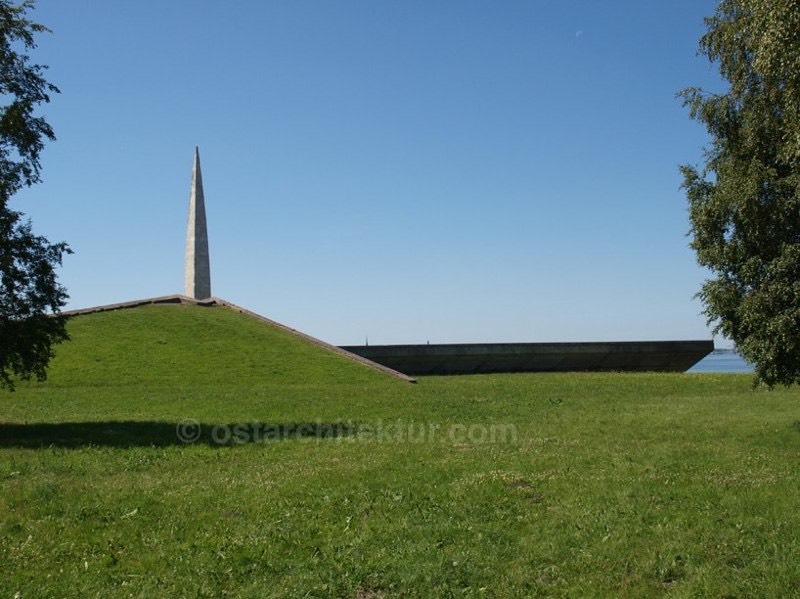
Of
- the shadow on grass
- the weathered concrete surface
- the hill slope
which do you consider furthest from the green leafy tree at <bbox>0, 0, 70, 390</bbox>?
the weathered concrete surface

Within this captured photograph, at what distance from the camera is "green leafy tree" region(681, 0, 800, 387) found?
64.8 ft

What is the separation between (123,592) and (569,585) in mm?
5565

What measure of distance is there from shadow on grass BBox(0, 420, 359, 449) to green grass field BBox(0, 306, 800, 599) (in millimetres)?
107

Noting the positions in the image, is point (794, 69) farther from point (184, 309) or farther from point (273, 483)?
point (184, 309)

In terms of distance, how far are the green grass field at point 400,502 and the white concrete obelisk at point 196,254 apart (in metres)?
54.0

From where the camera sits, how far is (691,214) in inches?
890

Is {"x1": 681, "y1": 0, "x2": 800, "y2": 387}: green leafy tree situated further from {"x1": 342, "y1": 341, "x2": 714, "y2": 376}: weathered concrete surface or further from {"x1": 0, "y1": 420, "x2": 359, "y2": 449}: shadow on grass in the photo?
{"x1": 342, "y1": 341, "x2": 714, "y2": 376}: weathered concrete surface

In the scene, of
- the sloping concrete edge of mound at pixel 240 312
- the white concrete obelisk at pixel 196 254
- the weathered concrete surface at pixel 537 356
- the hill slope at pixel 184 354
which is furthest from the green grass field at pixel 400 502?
the white concrete obelisk at pixel 196 254

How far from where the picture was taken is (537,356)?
6669 cm

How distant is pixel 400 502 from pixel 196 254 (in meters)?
72.9

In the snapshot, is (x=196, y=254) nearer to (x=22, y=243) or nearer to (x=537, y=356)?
(x=537, y=356)

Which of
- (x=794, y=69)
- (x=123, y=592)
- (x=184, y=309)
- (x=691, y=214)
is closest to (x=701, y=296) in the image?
(x=691, y=214)

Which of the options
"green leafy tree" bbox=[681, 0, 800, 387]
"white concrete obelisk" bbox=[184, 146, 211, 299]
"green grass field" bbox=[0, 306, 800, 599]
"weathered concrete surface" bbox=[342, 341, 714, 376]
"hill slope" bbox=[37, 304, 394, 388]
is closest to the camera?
"green grass field" bbox=[0, 306, 800, 599]

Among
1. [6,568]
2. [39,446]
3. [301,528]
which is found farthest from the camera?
[39,446]
